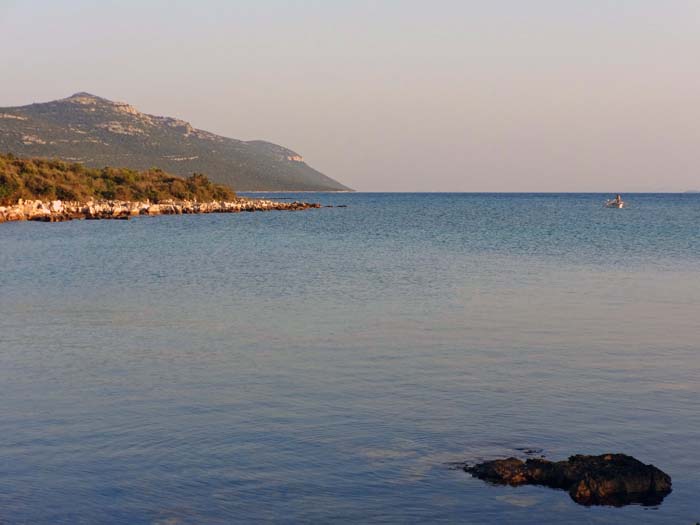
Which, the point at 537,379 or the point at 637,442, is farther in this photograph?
the point at 537,379

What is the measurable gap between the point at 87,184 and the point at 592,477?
91.6 m

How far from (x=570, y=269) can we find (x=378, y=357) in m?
18.2

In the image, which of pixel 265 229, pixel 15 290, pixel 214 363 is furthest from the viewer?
pixel 265 229

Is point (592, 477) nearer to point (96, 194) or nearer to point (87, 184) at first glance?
point (96, 194)

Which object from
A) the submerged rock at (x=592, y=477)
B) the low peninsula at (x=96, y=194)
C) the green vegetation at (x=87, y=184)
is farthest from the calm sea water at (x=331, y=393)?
the green vegetation at (x=87, y=184)

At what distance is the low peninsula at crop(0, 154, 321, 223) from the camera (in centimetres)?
7506

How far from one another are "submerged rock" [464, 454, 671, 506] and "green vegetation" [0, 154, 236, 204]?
7295 cm

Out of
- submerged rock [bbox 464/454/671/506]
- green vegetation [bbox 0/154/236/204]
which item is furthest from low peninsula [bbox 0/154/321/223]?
submerged rock [bbox 464/454/671/506]

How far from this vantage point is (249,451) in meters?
9.62

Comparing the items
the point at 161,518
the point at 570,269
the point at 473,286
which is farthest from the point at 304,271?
the point at 161,518

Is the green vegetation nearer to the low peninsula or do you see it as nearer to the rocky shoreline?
the low peninsula

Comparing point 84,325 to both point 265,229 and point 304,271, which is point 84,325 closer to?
point 304,271

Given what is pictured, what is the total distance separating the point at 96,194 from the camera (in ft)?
307

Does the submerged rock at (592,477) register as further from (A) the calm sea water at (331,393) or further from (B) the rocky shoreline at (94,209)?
(B) the rocky shoreline at (94,209)
